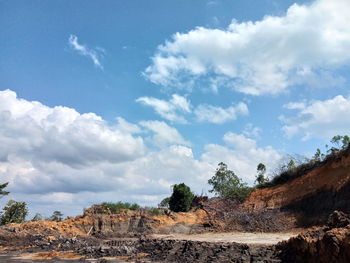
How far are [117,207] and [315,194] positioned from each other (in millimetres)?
19766

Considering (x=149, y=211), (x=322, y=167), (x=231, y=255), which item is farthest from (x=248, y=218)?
(x=231, y=255)

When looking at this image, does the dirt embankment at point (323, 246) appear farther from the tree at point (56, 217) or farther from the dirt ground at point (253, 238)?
the tree at point (56, 217)

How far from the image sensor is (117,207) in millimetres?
39312

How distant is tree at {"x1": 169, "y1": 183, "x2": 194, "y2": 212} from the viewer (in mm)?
43062

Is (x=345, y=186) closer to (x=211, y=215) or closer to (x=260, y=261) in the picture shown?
(x=211, y=215)

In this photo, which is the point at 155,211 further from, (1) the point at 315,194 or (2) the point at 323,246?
(2) the point at 323,246

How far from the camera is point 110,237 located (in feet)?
105

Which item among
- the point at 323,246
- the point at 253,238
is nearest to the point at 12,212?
the point at 253,238

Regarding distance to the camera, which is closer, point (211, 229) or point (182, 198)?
point (211, 229)

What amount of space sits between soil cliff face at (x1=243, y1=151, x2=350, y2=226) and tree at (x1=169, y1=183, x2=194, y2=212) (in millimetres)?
7763

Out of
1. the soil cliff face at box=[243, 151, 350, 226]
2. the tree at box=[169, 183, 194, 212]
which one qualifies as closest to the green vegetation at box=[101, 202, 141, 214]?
the tree at box=[169, 183, 194, 212]

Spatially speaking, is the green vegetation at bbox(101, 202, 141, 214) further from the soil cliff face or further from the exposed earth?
the soil cliff face

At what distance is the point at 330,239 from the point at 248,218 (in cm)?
2002

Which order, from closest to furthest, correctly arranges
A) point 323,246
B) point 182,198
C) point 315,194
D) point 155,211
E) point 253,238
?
point 323,246
point 253,238
point 315,194
point 155,211
point 182,198
